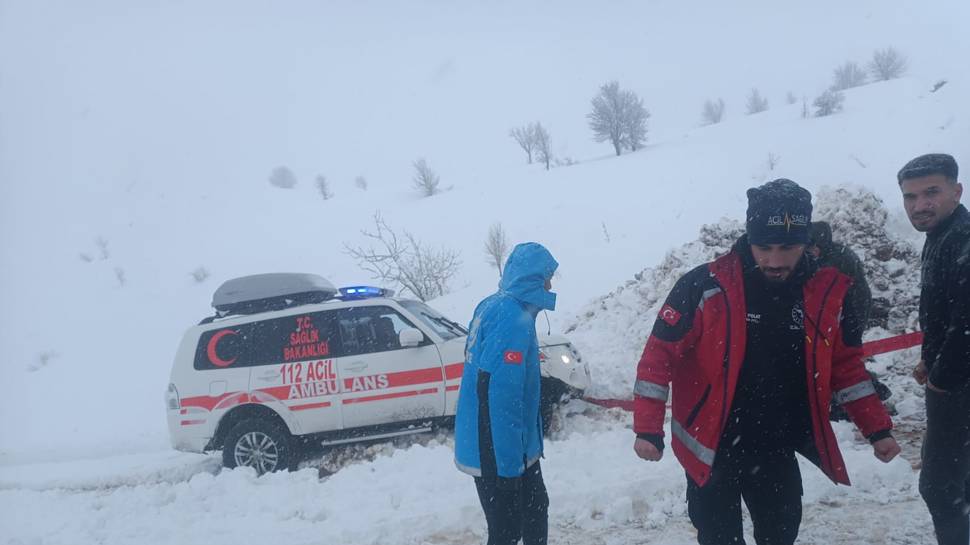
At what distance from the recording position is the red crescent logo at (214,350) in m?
6.94

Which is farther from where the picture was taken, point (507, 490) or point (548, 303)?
point (548, 303)

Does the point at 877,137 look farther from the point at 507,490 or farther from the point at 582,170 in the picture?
the point at 507,490

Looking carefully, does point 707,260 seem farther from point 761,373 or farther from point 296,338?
point 761,373

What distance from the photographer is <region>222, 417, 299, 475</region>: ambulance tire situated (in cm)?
662

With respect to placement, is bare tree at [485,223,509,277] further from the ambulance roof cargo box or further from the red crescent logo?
the red crescent logo

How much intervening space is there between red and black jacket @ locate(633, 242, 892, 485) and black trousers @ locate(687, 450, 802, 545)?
0.12m

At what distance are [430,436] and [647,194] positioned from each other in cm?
1722

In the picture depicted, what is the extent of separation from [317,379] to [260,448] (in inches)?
37.2

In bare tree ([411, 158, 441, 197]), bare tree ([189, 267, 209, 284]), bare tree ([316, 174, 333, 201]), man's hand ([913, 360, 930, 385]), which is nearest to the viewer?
man's hand ([913, 360, 930, 385])

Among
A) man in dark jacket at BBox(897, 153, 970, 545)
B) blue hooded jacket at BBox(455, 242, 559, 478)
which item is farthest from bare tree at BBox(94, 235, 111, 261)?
man in dark jacket at BBox(897, 153, 970, 545)

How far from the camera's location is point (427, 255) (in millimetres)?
16719

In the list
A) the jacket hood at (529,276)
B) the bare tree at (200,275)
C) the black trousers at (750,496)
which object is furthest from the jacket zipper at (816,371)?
the bare tree at (200,275)

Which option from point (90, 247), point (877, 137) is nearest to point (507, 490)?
point (877, 137)

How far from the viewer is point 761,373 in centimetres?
264
